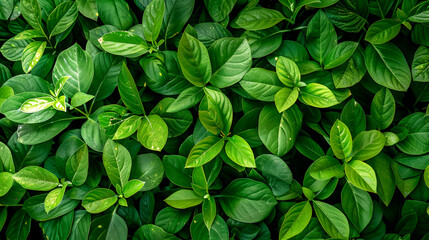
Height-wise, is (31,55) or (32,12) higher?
(32,12)

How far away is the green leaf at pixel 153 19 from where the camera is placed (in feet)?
3.24


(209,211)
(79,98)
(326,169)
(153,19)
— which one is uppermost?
(153,19)

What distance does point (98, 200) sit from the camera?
3.33 ft

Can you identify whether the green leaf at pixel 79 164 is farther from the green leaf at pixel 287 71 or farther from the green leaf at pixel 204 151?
the green leaf at pixel 287 71

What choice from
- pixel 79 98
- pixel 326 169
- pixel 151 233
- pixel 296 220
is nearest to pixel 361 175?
pixel 326 169

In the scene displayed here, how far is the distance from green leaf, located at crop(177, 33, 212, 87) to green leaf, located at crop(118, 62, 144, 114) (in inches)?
6.6

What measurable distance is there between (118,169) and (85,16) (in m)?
0.55

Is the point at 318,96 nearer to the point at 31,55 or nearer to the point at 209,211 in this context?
the point at 209,211

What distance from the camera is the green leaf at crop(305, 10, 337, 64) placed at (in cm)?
102

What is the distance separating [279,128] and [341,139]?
189 mm

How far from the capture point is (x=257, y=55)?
3.45ft

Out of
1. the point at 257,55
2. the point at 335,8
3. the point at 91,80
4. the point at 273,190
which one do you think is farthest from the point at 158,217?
the point at 335,8

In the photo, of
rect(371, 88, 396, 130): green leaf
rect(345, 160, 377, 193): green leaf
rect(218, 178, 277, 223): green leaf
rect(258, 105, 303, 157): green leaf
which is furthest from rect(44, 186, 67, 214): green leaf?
rect(371, 88, 396, 130): green leaf

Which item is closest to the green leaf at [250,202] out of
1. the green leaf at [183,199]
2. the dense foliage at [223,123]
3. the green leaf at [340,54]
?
the dense foliage at [223,123]
